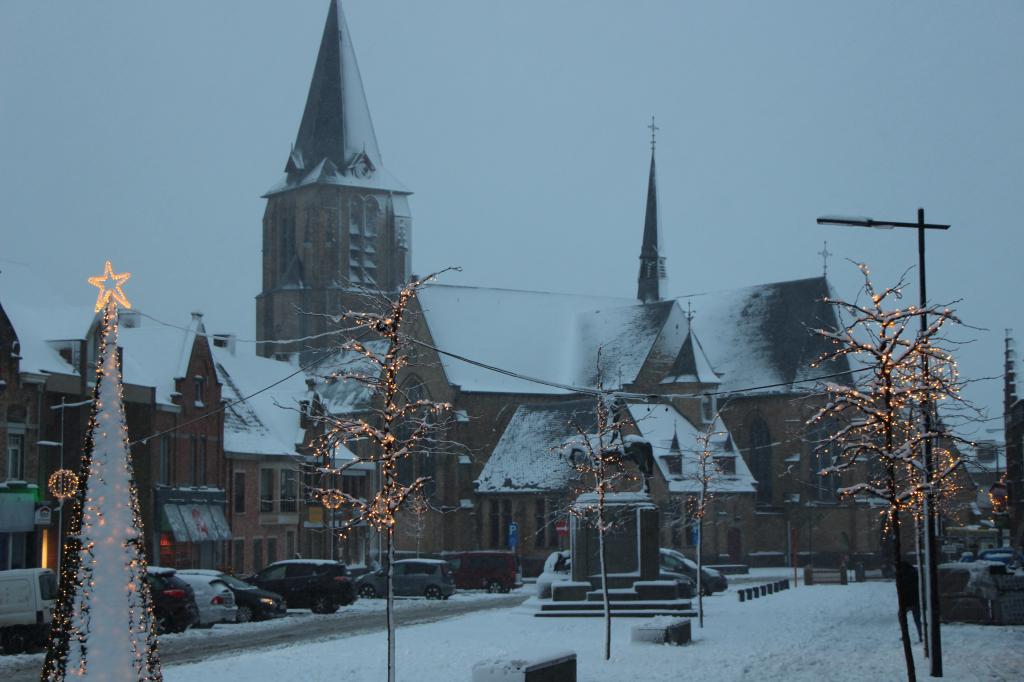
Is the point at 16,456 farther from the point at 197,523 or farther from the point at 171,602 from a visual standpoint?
the point at 171,602

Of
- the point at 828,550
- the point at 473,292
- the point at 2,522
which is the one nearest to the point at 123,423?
the point at 2,522

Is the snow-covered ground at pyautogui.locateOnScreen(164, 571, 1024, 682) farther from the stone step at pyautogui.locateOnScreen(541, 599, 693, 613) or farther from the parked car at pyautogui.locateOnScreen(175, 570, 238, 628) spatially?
the parked car at pyautogui.locateOnScreen(175, 570, 238, 628)

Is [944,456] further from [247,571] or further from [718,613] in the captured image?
[247,571]

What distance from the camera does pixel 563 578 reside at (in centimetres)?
4138

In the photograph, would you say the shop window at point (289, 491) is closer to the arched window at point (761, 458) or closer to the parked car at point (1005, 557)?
the parked car at point (1005, 557)

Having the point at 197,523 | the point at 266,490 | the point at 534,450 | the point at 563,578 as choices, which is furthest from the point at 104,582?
the point at 534,450

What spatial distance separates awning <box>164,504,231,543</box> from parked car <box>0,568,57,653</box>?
72.0 feet

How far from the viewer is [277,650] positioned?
25875mm

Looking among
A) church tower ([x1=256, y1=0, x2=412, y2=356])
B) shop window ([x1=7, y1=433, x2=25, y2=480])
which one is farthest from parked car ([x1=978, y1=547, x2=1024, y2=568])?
church tower ([x1=256, y1=0, x2=412, y2=356])

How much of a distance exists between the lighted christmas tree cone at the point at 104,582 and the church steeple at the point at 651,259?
278ft

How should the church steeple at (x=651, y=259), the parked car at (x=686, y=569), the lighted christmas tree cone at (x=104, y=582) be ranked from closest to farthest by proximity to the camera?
the lighted christmas tree cone at (x=104, y=582) → the parked car at (x=686, y=569) → the church steeple at (x=651, y=259)

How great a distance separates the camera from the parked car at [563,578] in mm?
38000

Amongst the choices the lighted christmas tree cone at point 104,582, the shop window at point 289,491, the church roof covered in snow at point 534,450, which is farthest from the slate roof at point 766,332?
the lighted christmas tree cone at point 104,582

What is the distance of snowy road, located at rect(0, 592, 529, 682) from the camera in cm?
2478
